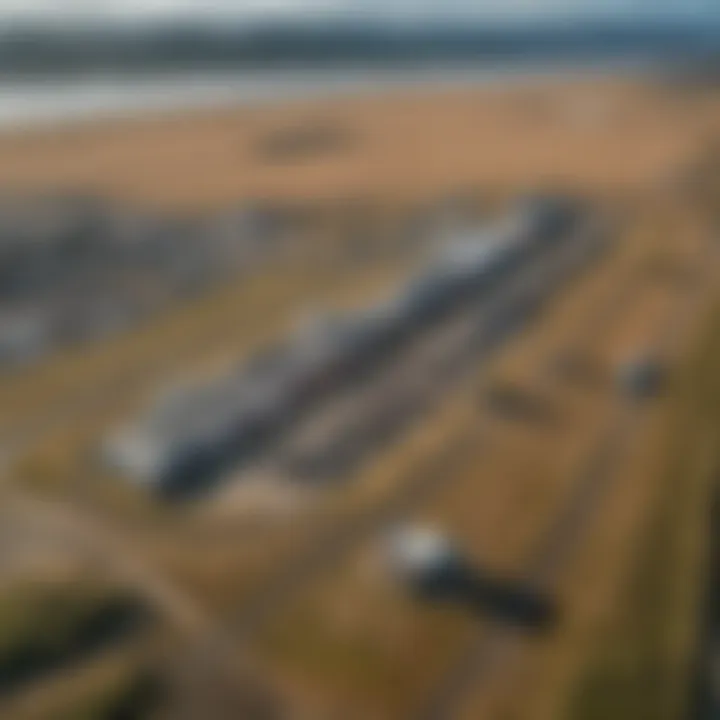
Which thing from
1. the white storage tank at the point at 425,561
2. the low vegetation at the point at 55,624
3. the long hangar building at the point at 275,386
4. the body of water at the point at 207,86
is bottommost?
the low vegetation at the point at 55,624

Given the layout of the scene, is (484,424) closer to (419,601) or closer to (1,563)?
(419,601)

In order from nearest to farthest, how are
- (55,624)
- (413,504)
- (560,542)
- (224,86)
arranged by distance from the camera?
1. (55,624)
2. (560,542)
3. (413,504)
4. (224,86)

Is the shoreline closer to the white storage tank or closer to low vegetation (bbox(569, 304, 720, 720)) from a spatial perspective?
low vegetation (bbox(569, 304, 720, 720))

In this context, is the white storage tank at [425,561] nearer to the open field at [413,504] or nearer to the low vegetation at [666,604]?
the open field at [413,504]

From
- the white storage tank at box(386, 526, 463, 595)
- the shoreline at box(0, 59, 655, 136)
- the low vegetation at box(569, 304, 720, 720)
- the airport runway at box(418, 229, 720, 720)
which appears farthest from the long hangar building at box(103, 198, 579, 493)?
the shoreline at box(0, 59, 655, 136)

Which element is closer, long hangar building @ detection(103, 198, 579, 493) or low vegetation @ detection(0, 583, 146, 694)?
low vegetation @ detection(0, 583, 146, 694)

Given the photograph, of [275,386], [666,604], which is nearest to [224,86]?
[275,386]

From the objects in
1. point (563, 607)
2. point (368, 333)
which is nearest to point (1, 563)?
point (563, 607)

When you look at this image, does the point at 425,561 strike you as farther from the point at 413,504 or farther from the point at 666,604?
the point at 666,604

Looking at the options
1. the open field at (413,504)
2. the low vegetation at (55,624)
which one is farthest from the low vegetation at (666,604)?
the low vegetation at (55,624)
